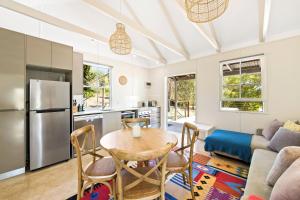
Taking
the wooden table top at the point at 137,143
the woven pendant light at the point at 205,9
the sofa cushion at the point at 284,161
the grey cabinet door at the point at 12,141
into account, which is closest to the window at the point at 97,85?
the grey cabinet door at the point at 12,141

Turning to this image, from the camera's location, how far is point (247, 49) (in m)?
3.70

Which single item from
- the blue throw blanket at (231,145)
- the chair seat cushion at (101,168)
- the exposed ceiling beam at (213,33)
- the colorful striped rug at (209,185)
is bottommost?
the colorful striped rug at (209,185)

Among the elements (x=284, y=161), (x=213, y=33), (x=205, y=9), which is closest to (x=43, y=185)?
(x=284, y=161)

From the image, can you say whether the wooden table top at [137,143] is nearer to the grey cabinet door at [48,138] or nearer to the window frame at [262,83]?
the grey cabinet door at [48,138]

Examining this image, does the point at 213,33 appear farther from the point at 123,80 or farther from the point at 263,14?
the point at 123,80

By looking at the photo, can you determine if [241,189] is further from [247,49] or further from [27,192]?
[247,49]

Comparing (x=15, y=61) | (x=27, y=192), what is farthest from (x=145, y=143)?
(x=15, y=61)

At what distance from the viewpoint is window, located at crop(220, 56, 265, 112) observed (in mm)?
3592

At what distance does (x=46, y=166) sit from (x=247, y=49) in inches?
213

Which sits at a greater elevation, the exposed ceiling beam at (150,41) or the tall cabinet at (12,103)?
the exposed ceiling beam at (150,41)

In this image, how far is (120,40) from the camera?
2.33 m

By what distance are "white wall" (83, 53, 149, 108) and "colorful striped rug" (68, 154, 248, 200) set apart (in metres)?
3.19

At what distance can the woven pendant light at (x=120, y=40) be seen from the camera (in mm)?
2297

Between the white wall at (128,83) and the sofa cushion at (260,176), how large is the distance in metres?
4.02
